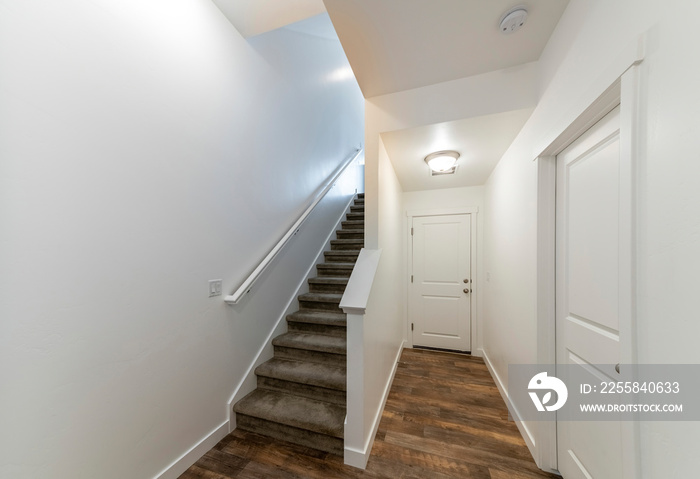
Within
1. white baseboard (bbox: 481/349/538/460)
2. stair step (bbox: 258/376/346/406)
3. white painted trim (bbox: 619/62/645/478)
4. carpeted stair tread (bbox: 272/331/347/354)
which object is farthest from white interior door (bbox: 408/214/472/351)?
white painted trim (bbox: 619/62/645/478)

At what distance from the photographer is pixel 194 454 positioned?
58.1 inches

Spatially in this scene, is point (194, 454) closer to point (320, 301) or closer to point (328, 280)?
point (320, 301)

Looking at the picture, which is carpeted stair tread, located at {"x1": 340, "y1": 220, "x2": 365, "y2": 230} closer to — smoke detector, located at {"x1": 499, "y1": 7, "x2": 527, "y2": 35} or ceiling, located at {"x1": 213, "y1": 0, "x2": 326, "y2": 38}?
ceiling, located at {"x1": 213, "y1": 0, "x2": 326, "y2": 38}

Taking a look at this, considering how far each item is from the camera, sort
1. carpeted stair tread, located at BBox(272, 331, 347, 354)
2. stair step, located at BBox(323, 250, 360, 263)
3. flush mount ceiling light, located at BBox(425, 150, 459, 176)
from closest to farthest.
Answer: carpeted stair tread, located at BBox(272, 331, 347, 354), flush mount ceiling light, located at BBox(425, 150, 459, 176), stair step, located at BBox(323, 250, 360, 263)

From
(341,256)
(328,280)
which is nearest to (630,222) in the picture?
(328,280)

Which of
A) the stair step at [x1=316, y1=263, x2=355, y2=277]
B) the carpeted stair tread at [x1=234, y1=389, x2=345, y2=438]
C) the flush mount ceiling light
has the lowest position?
the carpeted stair tread at [x1=234, y1=389, x2=345, y2=438]

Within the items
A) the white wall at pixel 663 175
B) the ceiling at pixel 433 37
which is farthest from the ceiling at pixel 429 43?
the white wall at pixel 663 175

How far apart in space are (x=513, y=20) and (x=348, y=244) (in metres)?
2.56

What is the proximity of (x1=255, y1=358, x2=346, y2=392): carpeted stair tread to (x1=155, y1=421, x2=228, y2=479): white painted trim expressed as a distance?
0.42 metres

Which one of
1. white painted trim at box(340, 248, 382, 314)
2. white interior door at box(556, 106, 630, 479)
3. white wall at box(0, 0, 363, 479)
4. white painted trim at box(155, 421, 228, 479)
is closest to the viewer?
white wall at box(0, 0, 363, 479)

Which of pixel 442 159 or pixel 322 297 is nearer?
pixel 442 159

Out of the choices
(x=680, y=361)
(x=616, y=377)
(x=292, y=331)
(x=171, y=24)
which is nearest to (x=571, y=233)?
(x=616, y=377)

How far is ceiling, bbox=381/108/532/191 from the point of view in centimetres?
169

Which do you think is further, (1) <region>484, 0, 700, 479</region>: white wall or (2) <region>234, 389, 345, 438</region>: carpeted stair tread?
(2) <region>234, 389, 345, 438</region>: carpeted stair tread
